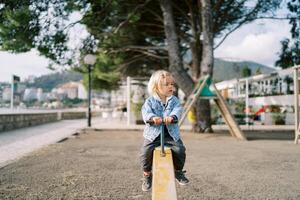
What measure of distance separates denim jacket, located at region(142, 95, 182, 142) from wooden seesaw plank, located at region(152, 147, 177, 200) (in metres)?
0.17

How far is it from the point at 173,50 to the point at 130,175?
972 cm

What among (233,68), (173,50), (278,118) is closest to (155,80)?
(173,50)

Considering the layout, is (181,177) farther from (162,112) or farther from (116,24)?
(116,24)

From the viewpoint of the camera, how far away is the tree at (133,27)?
42.9 ft

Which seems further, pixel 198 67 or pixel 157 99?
pixel 198 67

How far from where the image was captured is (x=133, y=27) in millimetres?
17328

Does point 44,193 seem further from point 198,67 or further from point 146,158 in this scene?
point 198,67

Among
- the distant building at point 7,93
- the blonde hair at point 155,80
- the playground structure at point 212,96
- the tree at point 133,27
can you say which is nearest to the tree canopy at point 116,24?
the tree at point 133,27

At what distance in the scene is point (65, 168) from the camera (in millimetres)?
6832

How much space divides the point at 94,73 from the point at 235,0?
13.9m

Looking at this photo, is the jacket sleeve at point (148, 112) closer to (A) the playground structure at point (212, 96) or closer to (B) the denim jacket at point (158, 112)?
(B) the denim jacket at point (158, 112)

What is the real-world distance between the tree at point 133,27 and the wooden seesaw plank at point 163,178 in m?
9.94

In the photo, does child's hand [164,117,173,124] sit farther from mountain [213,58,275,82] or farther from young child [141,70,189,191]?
mountain [213,58,275,82]

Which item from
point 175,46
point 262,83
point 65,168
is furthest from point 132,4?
point 262,83
